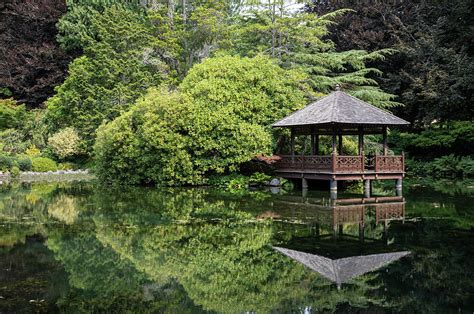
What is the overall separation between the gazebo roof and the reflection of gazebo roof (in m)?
9.41

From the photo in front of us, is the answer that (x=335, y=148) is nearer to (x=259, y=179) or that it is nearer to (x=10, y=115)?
(x=259, y=179)

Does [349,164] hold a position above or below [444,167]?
above

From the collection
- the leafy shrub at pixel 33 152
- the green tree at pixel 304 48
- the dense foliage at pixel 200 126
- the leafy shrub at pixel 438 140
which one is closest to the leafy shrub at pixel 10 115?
the leafy shrub at pixel 33 152

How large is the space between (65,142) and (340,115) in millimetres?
19142

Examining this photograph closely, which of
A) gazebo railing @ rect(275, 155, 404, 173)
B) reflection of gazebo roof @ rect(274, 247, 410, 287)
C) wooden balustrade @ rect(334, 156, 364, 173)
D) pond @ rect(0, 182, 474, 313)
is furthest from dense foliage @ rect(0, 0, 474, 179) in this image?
reflection of gazebo roof @ rect(274, 247, 410, 287)

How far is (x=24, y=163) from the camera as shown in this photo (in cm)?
2981

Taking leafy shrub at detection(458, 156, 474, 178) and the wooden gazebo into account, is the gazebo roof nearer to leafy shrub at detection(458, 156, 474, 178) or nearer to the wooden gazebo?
the wooden gazebo

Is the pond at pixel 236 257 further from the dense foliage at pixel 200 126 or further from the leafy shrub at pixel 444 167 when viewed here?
the leafy shrub at pixel 444 167

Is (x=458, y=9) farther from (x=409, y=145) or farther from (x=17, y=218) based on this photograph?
(x=17, y=218)

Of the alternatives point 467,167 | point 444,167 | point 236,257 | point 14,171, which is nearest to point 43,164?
point 14,171

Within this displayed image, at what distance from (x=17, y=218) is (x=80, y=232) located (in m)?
2.90

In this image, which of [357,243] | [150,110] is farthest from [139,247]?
[150,110]

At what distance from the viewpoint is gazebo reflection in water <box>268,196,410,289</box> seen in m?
8.16

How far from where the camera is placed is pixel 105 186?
22656 mm
